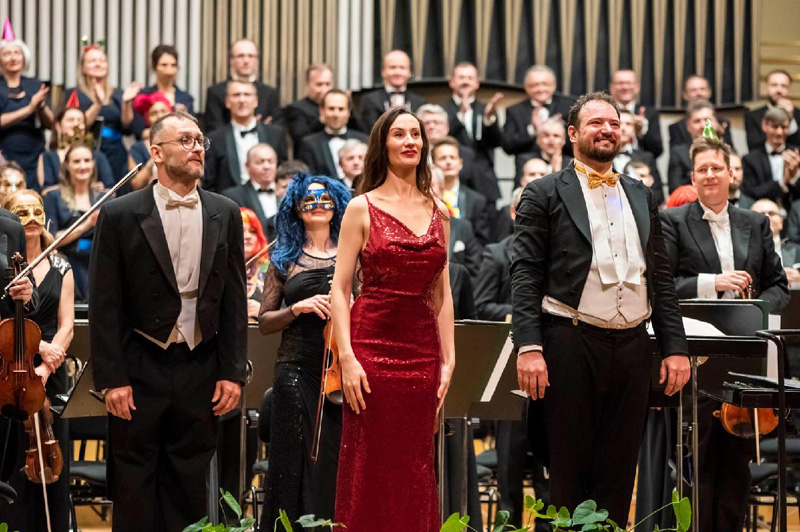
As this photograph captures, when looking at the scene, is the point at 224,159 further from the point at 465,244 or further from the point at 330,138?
the point at 465,244

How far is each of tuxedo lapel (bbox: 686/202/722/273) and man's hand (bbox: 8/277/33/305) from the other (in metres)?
2.41

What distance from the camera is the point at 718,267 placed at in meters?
4.86

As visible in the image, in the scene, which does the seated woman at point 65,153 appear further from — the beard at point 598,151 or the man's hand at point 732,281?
the beard at point 598,151

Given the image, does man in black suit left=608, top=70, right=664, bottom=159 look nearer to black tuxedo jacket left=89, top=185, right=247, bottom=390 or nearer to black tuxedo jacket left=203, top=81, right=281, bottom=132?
black tuxedo jacket left=203, top=81, right=281, bottom=132

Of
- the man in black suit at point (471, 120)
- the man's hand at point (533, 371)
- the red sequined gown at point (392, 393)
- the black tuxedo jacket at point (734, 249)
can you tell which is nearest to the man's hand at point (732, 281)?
the black tuxedo jacket at point (734, 249)

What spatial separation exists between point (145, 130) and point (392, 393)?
501 centimetres

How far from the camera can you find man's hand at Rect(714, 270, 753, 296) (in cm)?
466

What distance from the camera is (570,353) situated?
3.77m

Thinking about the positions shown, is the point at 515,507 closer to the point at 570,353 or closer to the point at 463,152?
the point at 570,353

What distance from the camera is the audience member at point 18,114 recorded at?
8.05 metres

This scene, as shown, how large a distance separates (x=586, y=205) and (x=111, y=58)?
6.67 metres

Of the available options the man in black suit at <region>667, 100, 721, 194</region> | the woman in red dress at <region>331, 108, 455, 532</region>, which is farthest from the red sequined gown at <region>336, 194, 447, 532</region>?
the man in black suit at <region>667, 100, 721, 194</region>

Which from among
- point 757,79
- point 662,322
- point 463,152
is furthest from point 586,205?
point 757,79

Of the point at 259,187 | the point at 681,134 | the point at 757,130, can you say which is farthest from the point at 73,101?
the point at 757,130
